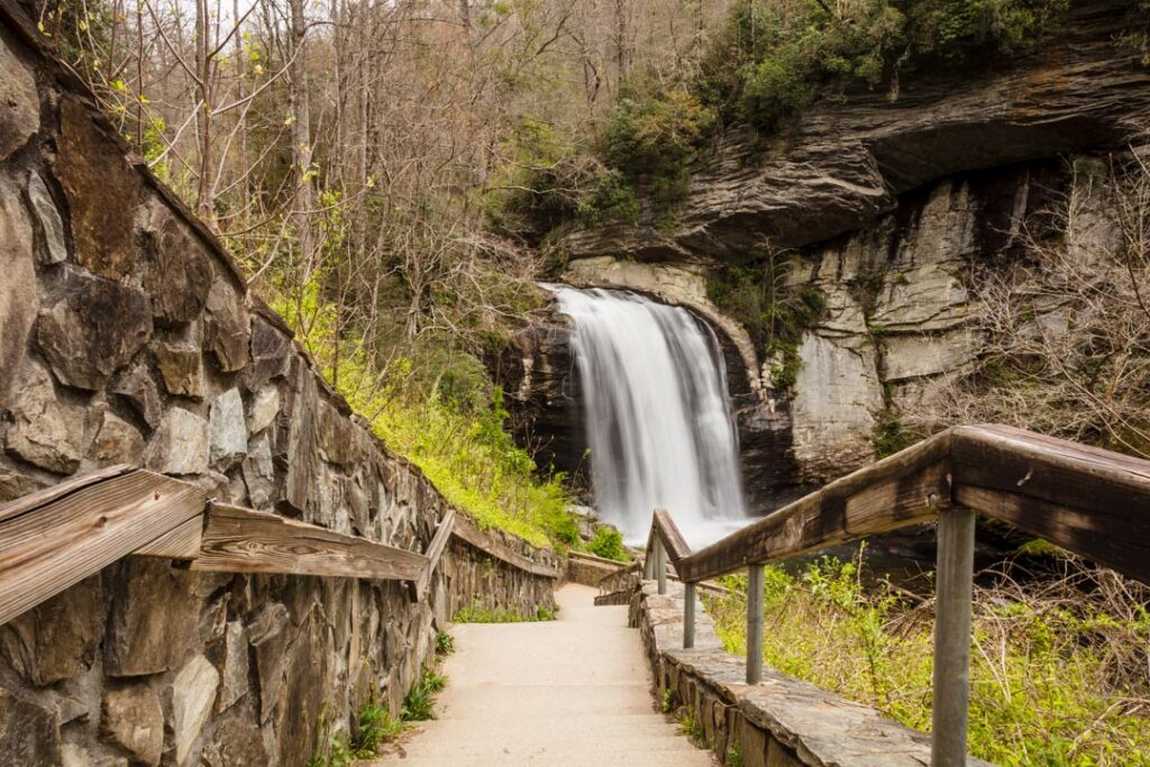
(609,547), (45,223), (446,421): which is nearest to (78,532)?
(45,223)

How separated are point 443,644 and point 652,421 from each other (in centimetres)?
1199

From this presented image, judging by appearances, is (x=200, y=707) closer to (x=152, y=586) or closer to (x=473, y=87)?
(x=152, y=586)

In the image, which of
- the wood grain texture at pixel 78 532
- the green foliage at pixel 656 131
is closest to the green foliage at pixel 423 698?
the wood grain texture at pixel 78 532

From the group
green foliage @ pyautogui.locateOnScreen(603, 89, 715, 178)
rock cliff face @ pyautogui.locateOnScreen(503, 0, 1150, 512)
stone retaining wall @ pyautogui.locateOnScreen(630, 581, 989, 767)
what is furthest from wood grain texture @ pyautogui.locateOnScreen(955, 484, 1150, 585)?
green foliage @ pyautogui.locateOnScreen(603, 89, 715, 178)

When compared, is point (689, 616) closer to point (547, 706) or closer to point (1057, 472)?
point (547, 706)

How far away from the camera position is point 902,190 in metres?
19.7

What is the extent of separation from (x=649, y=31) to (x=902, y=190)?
866 cm

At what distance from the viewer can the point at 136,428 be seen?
1.67m

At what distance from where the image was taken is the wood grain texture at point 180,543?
1.53 metres

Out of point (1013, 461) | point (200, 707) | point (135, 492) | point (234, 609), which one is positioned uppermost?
point (1013, 461)

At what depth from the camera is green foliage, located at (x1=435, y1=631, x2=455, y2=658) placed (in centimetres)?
573

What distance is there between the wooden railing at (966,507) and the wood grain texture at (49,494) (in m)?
1.49

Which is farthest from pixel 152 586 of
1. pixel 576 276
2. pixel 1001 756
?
pixel 576 276

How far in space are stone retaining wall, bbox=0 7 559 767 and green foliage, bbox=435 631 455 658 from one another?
281 centimetres
